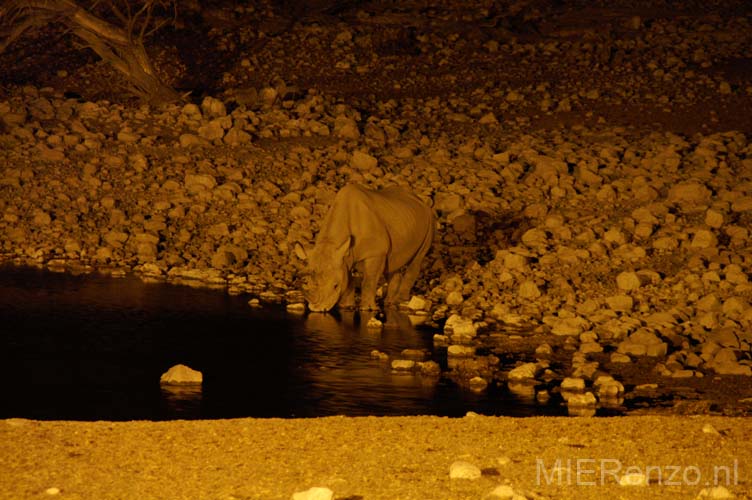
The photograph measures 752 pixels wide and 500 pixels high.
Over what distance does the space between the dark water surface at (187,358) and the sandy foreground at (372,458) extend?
1.80 meters

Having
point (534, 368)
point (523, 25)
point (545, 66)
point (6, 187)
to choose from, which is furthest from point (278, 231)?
point (523, 25)

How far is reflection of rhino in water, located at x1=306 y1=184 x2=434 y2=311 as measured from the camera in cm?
1447

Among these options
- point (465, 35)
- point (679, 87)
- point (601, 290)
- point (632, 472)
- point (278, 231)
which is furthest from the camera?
point (465, 35)

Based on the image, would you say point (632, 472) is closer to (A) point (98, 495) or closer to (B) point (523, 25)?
(A) point (98, 495)

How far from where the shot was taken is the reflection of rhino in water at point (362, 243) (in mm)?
14469

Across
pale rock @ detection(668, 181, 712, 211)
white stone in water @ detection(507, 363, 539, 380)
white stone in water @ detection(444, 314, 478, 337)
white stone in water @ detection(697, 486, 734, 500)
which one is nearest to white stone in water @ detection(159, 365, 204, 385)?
white stone in water @ detection(507, 363, 539, 380)

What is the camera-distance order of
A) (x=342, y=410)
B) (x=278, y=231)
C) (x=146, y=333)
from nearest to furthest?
1. (x=342, y=410)
2. (x=146, y=333)
3. (x=278, y=231)

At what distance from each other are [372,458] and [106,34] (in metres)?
17.3

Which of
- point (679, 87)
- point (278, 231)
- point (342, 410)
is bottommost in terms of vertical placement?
point (342, 410)

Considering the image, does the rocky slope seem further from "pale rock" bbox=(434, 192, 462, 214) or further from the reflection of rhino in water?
the reflection of rhino in water

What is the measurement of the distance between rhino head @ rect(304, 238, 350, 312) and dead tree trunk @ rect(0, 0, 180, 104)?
32.0 feet

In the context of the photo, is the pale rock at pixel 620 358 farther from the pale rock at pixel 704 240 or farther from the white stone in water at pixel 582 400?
the pale rock at pixel 704 240

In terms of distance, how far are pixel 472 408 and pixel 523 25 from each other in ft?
65.5

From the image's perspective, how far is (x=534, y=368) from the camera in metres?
12.2
